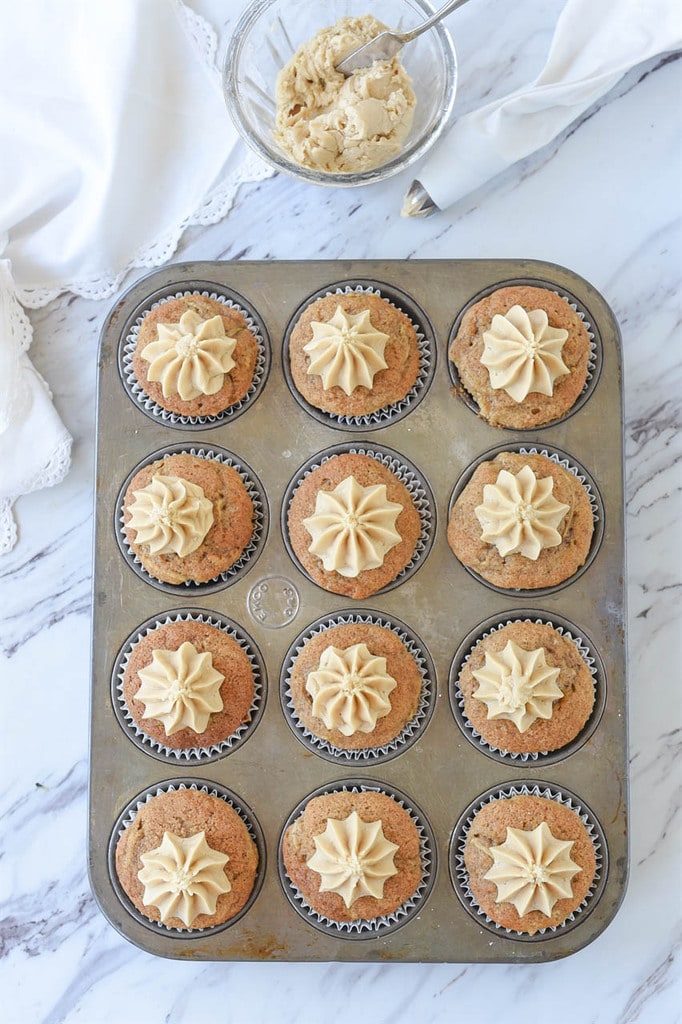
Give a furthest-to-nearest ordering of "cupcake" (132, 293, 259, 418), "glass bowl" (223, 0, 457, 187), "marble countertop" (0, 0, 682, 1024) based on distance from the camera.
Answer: "marble countertop" (0, 0, 682, 1024), "glass bowl" (223, 0, 457, 187), "cupcake" (132, 293, 259, 418)

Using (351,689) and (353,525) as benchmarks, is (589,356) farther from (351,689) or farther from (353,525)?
(351,689)

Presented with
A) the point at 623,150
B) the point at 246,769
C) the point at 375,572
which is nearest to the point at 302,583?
the point at 375,572

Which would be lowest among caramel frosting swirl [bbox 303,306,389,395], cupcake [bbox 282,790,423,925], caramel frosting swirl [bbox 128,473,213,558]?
cupcake [bbox 282,790,423,925]

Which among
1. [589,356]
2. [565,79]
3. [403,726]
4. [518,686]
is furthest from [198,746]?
[565,79]

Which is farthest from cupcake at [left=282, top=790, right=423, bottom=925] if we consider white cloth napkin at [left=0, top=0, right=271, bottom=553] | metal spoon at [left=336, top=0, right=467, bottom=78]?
metal spoon at [left=336, top=0, right=467, bottom=78]

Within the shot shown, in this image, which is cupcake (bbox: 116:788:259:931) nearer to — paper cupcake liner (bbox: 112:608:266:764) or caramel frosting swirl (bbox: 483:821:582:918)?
paper cupcake liner (bbox: 112:608:266:764)

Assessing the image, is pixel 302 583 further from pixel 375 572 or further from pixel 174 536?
pixel 174 536

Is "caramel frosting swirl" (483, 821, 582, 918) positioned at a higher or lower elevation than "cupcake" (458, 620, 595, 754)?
lower

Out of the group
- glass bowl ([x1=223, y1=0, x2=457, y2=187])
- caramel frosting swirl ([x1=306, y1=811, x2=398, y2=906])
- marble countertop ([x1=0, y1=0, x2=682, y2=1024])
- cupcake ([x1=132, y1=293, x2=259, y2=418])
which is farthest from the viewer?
marble countertop ([x1=0, y1=0, x2=682, y2=1024])
